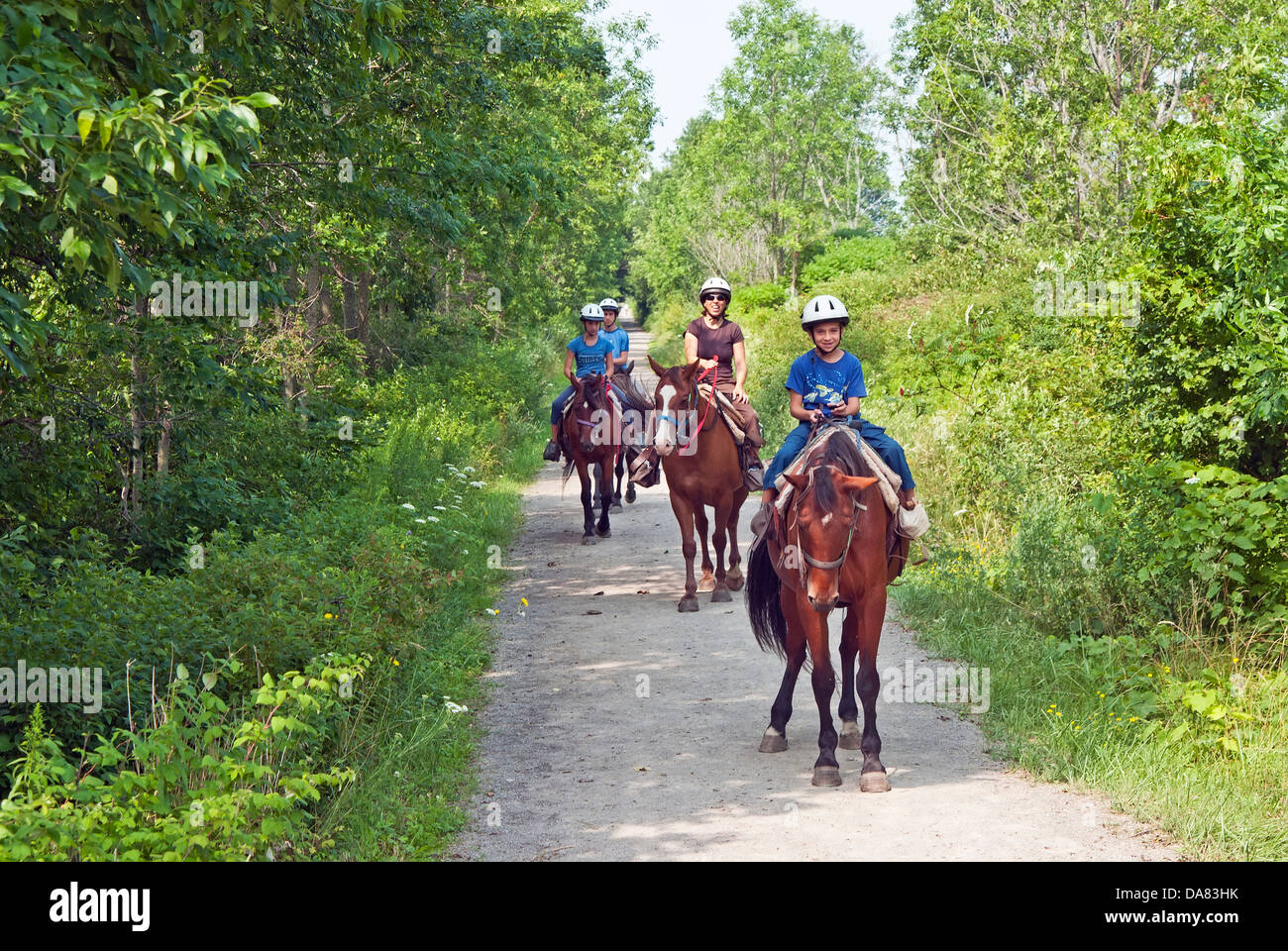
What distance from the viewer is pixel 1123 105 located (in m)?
19.5

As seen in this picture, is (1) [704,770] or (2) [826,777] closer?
(2) [826,777]

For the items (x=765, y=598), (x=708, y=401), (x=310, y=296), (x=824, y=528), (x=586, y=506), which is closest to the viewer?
(x=824, y=528)

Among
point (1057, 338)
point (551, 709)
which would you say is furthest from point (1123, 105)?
point (551, 709)

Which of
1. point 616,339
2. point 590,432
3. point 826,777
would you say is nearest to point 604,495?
point 590,432

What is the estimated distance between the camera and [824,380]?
25.4ft

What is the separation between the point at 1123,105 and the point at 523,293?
15433mm

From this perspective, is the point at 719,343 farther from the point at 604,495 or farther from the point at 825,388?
the point at 604,495

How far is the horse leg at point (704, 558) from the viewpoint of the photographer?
11914 mm

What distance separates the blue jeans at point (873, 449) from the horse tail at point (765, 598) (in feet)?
1.83

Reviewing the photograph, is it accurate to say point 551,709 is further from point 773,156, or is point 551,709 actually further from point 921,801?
point 773,156

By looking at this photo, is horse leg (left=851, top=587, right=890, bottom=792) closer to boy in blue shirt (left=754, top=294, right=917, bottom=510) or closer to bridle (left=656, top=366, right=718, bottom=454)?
boy in blue shirt (left=754, top=294, right=917, bottom=510)

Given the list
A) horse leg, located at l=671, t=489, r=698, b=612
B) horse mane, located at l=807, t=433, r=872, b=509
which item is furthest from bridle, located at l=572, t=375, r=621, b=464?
horse mane, located at l=807, t=433, r=872, b=509

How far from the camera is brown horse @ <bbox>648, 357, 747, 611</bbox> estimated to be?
1124 centimetres

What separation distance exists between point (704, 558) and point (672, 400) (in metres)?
1.84
